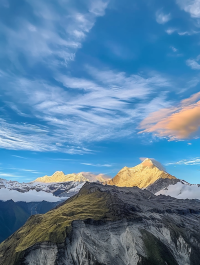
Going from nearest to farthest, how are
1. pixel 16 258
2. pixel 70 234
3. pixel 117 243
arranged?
pixel 16 258 → pixel 70 234 → pixel 117 243

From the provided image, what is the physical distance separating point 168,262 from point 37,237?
101m

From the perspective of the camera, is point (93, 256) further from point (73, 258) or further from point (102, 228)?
point (102, 228)

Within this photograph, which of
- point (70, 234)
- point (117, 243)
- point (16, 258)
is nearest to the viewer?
point (16, 258)

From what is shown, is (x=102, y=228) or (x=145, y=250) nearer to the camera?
(x=145, y=250)

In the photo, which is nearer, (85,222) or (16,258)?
(16,258)

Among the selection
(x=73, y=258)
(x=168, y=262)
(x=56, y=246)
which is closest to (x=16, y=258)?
(x=56, y=246)

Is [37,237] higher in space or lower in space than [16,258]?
higher

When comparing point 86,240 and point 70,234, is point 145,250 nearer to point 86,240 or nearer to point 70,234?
point 86,240

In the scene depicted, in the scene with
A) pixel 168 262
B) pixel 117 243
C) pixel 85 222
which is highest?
pixel 85 222

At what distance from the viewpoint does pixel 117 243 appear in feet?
621

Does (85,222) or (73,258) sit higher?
(85,222)

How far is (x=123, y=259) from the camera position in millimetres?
179625

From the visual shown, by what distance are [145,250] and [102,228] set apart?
37.3 metres

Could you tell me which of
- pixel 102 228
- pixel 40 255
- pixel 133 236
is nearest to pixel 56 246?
pixel 40 255
